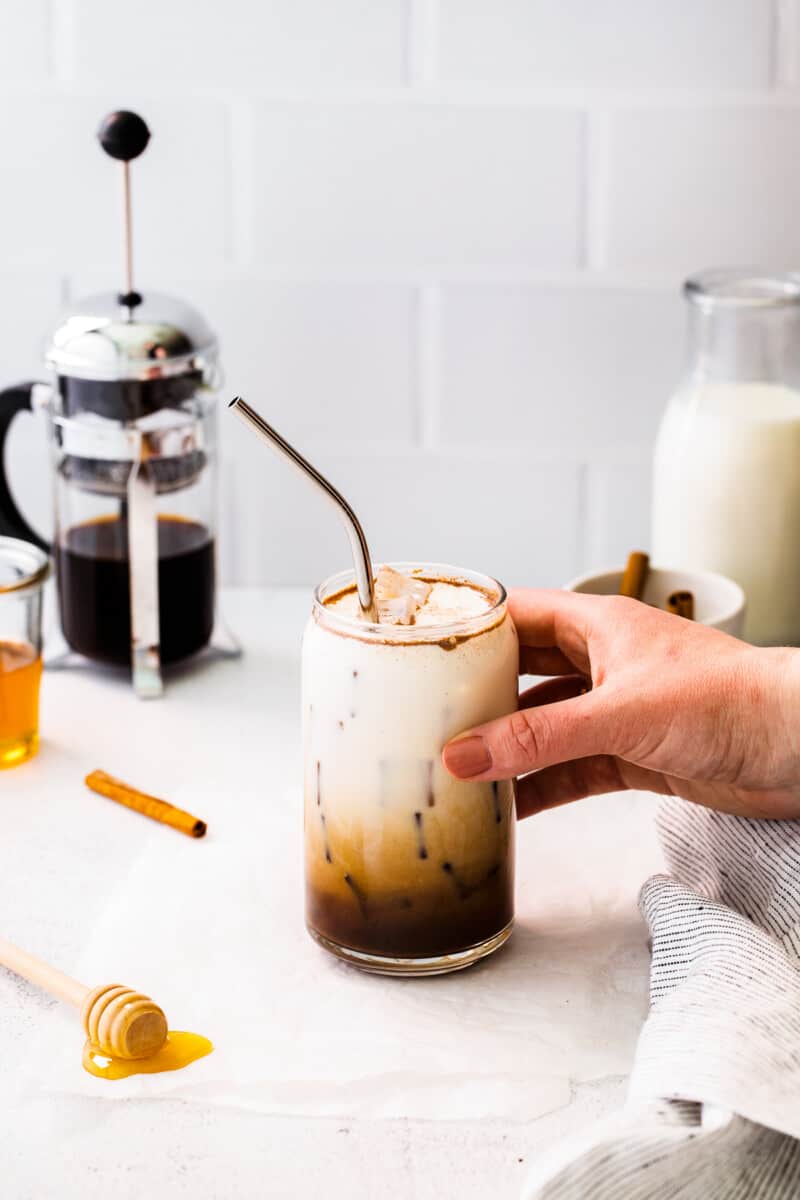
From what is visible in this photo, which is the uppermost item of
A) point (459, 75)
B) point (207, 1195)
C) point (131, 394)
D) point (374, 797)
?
point (459, 75)

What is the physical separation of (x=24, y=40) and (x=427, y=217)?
15.0 inches

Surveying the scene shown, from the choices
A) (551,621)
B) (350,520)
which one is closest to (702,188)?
(551,621)

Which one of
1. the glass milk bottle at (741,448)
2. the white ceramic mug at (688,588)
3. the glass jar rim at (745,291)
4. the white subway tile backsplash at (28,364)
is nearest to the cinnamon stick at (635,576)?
the white ceramic mug at (688,588)

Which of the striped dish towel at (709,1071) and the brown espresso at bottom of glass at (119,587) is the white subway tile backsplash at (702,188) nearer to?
the brown espresso at bottom of glass at (119,587)

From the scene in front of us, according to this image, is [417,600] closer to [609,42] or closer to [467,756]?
[467,756]

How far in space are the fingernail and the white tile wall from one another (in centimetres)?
73

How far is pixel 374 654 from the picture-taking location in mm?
733

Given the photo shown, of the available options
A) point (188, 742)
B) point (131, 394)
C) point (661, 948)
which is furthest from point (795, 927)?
point (131, 394)

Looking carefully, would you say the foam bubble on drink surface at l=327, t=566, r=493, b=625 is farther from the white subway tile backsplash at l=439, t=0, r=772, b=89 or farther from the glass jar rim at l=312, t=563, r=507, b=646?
the white subway tile backsplash at l=439, t=0, r=772, b=89

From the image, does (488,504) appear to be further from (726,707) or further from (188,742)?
(726,707)

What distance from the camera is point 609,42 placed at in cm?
132

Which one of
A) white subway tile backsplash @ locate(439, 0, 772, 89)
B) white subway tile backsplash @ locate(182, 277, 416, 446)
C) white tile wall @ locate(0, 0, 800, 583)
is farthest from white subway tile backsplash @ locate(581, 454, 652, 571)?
white subway tile backsplash @ locate(439, 0, 772, 89)

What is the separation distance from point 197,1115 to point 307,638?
9.0 inches

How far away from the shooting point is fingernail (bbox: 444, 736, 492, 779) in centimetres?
74
